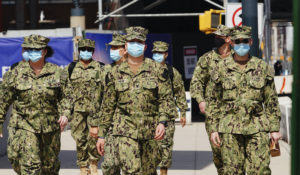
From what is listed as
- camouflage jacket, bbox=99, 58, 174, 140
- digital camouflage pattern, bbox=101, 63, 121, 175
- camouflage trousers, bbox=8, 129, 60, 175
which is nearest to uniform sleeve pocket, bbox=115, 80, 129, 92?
camouflage jacket, bbox=99, 58, 174, 140

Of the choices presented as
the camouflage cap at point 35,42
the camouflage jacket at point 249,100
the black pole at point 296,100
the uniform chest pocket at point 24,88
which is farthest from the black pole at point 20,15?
the black pole at point 296,100

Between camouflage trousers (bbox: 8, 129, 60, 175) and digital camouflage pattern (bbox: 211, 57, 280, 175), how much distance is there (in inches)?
82.9

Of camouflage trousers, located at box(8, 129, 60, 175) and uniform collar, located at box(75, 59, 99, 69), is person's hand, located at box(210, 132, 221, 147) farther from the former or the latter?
uniform collar, located at box(75, 59, 99, 69)

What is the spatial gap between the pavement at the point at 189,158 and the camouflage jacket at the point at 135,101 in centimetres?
376

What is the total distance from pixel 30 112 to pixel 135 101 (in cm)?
160

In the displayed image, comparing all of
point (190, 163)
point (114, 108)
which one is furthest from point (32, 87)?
point (190, 163)

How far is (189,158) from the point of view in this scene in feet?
42.3

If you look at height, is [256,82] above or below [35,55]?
below

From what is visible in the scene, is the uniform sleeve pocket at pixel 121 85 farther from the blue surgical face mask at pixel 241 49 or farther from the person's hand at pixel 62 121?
the person's hand at pixel 62 121

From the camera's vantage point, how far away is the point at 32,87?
7.43 meters

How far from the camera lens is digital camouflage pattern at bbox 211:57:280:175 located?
21.6ft

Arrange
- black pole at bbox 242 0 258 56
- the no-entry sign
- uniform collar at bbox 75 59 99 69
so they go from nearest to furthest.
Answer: black pole at bbox 242 0 258 56
uniform collar at bbox 75 59 99 69
the no-entry sign

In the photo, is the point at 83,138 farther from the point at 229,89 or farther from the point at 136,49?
the point at 229,89

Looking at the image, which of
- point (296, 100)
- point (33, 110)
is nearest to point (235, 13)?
point (33, 110)
